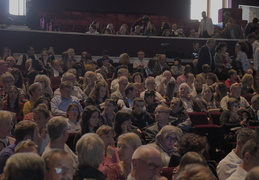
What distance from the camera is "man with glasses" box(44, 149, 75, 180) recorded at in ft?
10.6

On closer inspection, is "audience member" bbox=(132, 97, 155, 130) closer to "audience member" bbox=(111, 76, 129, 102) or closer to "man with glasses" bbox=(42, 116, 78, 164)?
"audience member" bbox=(111, 76, 129, 102)

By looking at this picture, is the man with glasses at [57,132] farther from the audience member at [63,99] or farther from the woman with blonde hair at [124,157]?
the audience member at [63,99]

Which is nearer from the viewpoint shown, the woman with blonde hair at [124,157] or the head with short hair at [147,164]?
the head with short hair at [147,164]

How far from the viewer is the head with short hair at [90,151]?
385 cm

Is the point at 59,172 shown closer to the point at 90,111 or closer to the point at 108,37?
the point at 90,111

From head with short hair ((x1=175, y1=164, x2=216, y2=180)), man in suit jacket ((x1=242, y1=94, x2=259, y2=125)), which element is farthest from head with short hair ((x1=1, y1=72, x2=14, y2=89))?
head with short hair ((x1=175, y1=164, x2=216, y2=180))

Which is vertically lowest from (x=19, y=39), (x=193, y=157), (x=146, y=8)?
(x=193, y=157)

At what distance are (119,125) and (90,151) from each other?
228cm

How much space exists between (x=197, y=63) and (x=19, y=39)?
18.0 feet

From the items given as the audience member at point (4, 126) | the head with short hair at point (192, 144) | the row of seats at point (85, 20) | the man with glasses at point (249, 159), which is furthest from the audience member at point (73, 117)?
the row of seats at point (85, 20)

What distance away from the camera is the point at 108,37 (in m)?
15.9

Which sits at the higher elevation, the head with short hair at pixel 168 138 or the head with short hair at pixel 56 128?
the head with short hair at pixel 56 128

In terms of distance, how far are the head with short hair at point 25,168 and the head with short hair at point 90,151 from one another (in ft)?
4.52

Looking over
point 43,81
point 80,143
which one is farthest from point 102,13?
point 80,143
